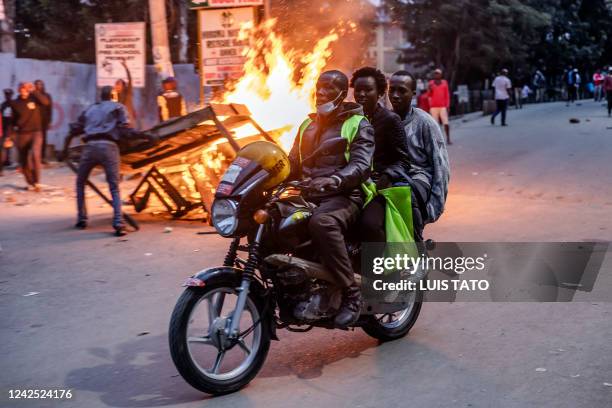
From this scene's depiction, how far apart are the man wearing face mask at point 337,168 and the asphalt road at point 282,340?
577 mm

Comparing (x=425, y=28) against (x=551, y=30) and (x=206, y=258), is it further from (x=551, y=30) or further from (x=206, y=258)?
(x=206, y=258)

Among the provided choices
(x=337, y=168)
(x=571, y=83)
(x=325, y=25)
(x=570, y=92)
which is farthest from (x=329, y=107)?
(x=570, y=92)

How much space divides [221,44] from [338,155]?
34.6 ft

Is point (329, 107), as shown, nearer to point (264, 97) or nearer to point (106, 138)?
point (106, 138)

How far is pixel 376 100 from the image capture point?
5.95m

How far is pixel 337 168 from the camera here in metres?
5.28

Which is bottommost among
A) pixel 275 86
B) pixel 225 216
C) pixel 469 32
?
pixel 225 216

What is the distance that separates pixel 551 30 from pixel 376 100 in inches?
1759

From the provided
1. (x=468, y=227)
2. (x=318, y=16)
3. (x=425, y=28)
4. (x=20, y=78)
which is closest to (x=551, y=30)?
(x=425, y=28)

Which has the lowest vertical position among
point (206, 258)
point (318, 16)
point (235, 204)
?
point (206, 258)

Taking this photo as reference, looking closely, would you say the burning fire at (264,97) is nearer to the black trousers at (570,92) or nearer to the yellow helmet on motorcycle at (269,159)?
the yellow helmet on motorcycle at (269,159)

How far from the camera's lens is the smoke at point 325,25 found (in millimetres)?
20969

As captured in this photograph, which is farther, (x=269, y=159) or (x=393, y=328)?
(x=393, y=328)

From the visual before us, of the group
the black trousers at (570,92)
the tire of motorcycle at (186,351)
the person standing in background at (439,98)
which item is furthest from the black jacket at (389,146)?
the black trousers at (570,92)
